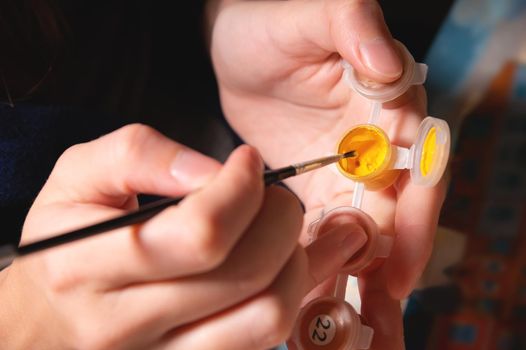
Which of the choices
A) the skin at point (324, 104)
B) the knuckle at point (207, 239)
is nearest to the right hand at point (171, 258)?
the knuckle at point (207, 239)

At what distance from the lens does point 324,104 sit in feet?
2.91

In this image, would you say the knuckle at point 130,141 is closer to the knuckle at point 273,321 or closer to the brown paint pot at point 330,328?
the knuckle at point 273,321

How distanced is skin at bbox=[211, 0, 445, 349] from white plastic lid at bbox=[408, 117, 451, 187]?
41 mm

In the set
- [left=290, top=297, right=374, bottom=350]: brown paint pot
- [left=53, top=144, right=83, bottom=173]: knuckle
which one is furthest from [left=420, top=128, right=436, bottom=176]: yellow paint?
[left=53, top=144, right=83, bottom=173]: knuckle

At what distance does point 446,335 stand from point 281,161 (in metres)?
0.44

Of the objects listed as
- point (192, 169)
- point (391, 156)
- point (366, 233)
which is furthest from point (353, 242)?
point (192, 169)

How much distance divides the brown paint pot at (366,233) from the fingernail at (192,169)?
10.6 inches

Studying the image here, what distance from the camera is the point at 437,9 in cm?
114

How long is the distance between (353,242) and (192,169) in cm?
26

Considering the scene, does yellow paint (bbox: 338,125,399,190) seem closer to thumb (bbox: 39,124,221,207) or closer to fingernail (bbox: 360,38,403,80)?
fingernail (bbox: 360,38,403,80)

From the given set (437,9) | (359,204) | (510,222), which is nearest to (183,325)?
(359,204)

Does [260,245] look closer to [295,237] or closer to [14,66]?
[295,237]

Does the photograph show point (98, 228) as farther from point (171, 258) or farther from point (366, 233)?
point (366, 233)

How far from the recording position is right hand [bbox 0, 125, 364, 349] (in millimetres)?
413
